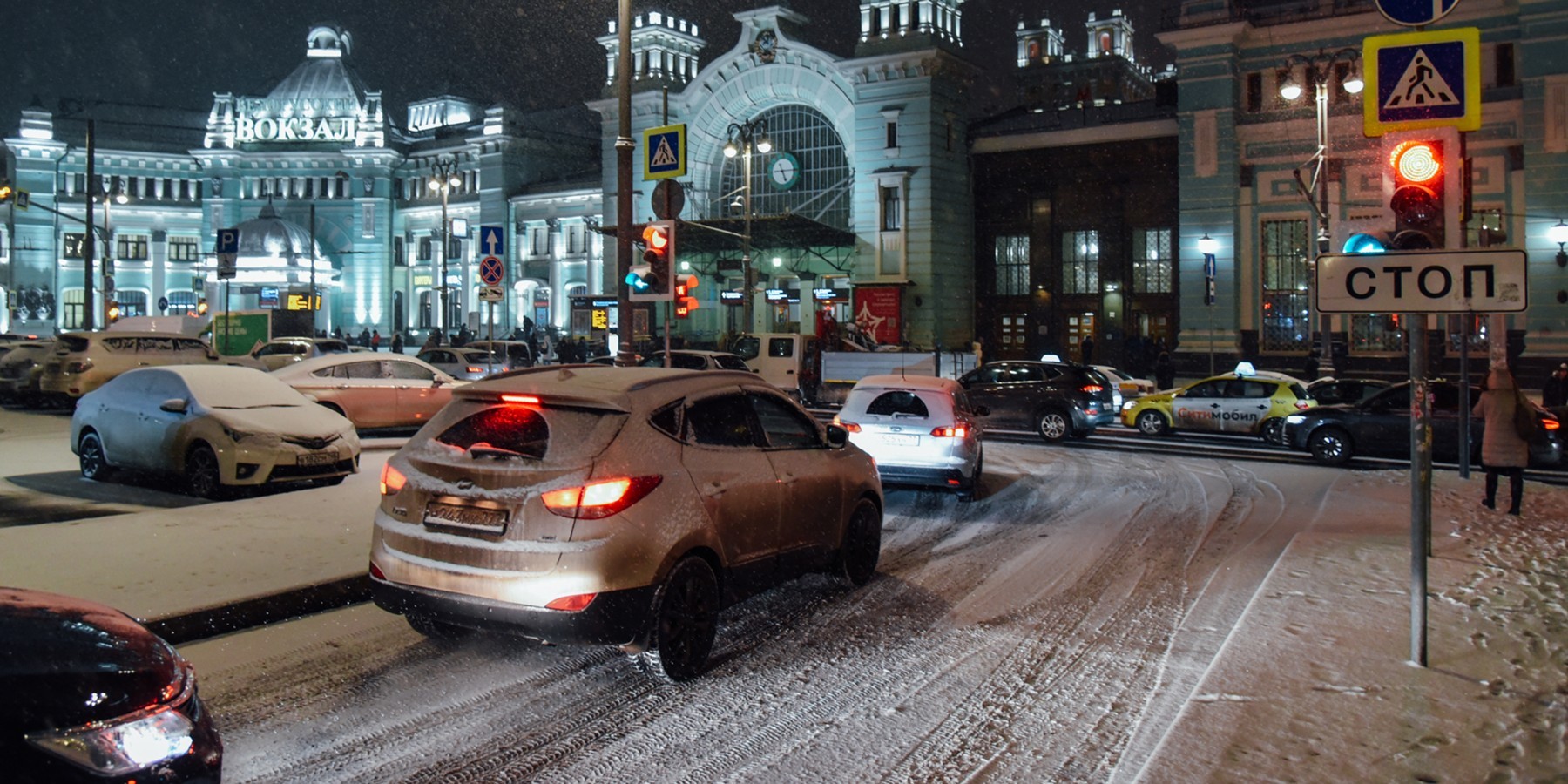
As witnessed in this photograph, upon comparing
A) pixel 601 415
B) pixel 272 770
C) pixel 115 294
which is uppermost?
pixel 115 294

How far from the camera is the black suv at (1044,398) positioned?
71.8ft

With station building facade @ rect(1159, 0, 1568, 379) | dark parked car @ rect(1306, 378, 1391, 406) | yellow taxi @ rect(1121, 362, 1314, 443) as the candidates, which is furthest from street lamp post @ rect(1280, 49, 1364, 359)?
yellow taxi @ rect(1121, 362, 1314, 443)

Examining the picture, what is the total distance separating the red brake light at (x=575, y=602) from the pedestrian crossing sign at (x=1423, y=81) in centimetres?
511

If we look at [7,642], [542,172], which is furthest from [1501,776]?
[542,172]

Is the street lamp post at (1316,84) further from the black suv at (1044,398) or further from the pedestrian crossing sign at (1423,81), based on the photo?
the pedestrian crossing sign at (1423,81)

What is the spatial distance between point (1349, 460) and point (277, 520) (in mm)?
16215

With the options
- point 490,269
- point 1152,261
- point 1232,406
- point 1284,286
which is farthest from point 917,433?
point 1152,261

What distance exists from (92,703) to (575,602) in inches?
105

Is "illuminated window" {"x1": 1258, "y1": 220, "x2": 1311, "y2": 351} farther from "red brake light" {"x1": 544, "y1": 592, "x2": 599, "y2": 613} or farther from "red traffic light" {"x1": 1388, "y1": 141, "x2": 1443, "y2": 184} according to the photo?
"red brake light" {"x1": 544, "y1": 592, "x2": 599, "y2": 613}

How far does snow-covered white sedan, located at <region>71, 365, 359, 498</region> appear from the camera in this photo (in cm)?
1212

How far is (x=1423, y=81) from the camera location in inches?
259

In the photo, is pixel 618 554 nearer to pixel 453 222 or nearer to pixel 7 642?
pixel 7 642

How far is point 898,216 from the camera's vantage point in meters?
49.6

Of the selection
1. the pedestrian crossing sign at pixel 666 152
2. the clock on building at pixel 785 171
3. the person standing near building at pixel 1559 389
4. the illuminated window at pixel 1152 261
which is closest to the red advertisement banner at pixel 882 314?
the clock on building at pixel 785 171
